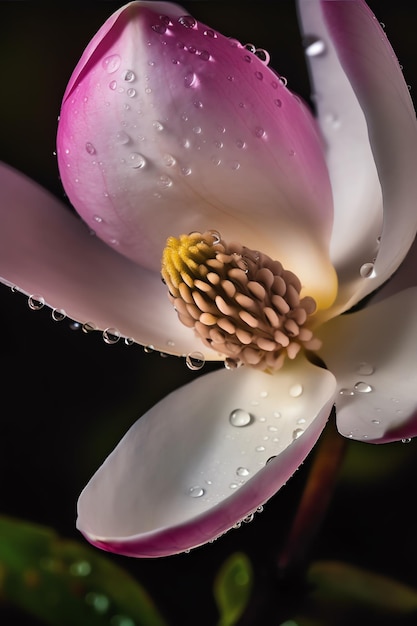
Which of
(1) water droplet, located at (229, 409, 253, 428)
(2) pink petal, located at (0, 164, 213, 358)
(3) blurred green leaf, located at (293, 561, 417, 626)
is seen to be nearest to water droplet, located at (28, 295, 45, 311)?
(2) pink petal, located at (0, 164, 213, 358)

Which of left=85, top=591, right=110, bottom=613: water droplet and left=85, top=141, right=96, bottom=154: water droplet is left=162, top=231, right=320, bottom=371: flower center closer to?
left=85, top=141, right=96, bottom=154: water droplet

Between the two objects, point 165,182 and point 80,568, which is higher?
point 165,182

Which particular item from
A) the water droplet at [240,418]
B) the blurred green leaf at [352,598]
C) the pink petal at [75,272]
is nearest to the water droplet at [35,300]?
the pink petal at [75,272]

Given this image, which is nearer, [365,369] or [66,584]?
[365,369]

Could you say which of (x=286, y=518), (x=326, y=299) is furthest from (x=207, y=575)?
(x=326, y=299)

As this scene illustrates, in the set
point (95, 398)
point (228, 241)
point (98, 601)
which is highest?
point (228, 241)

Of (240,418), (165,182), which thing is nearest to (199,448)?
(240,418)

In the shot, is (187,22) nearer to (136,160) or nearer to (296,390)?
(136,160)
